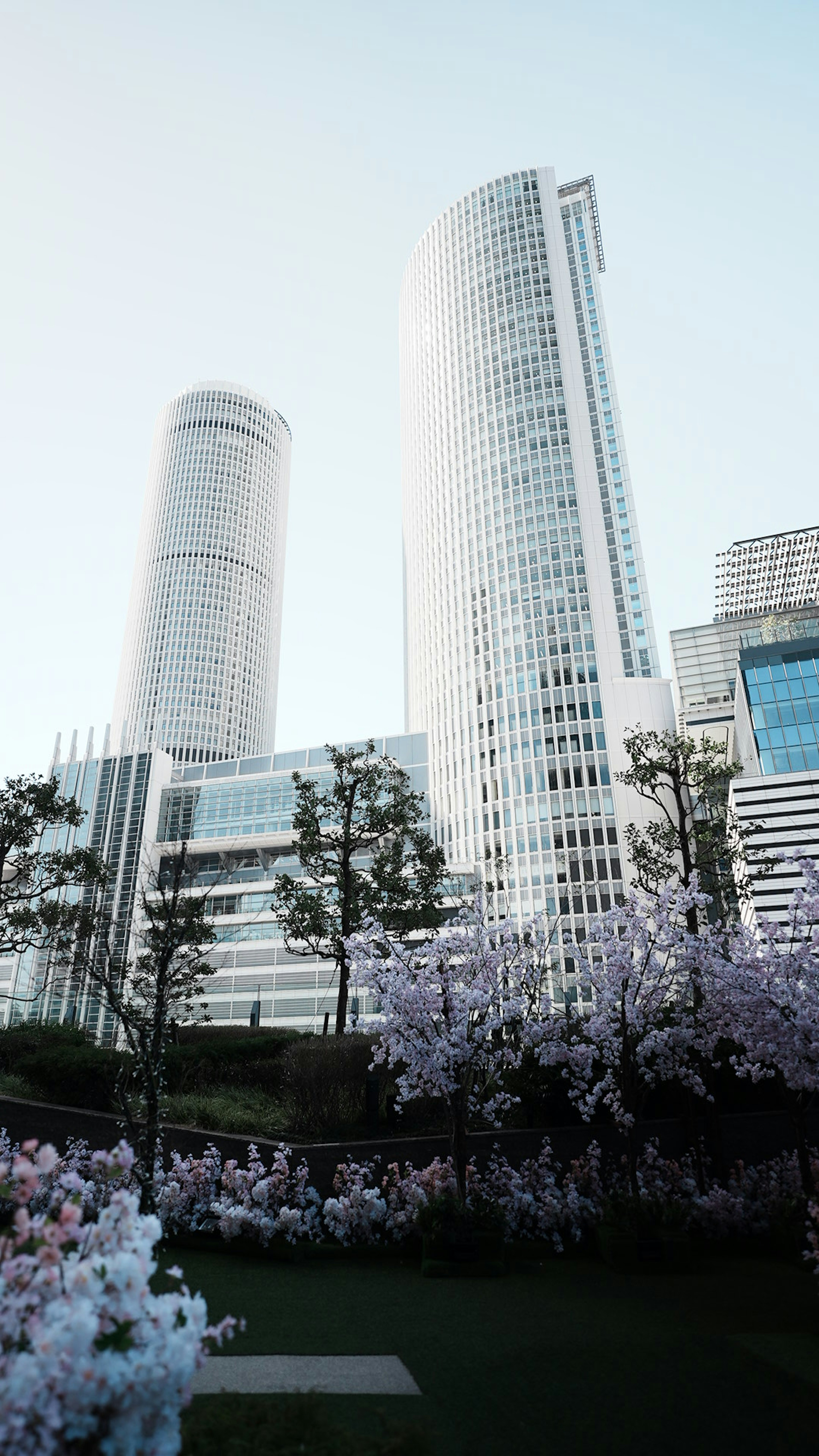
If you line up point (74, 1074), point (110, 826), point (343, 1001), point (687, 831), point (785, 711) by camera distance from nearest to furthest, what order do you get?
1. point (74, 1074)
2. point (687, 831)
3. point (343, 1001)
4. point (785, 711)
5. point (110, 826)

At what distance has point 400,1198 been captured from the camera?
12.4m

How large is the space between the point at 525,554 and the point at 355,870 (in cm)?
8422

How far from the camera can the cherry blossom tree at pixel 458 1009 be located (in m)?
12.3

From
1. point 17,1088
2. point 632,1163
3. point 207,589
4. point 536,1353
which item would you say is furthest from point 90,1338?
point 207,589

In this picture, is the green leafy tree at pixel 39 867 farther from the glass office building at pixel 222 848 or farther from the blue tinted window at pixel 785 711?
the blue tinted window at pixel 785 711

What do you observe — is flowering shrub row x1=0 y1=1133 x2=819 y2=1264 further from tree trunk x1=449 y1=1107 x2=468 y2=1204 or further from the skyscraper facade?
the skyscraper facade

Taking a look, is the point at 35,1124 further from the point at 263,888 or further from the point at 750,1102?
the point at 263,888

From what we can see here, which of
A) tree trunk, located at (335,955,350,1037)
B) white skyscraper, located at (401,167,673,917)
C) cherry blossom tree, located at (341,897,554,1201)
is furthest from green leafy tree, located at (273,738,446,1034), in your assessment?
white skyscraper, located at (401,167,673,917)

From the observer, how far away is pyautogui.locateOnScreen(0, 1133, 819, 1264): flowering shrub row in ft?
38.5

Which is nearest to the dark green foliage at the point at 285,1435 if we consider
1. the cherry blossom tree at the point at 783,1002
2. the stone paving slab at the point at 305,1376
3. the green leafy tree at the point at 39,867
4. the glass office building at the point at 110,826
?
the stone paving slab at the point at 305,1376

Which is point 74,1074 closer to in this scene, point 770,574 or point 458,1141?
point 458,1141

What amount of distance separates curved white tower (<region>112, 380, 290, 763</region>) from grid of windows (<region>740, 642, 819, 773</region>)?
10596cm

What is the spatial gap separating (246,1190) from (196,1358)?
1006 centimetres

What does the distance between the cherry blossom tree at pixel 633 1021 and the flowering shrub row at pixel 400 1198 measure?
2.90ft
